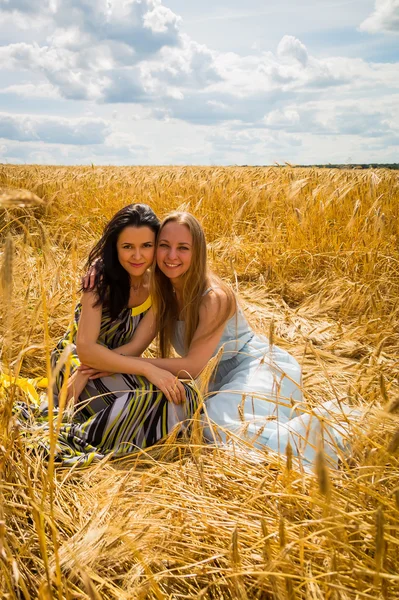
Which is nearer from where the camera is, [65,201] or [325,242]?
[325,242]

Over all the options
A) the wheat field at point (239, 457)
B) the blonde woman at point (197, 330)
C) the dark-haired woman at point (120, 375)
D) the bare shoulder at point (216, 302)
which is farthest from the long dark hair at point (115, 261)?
the bare shoulder at point (216, 302)

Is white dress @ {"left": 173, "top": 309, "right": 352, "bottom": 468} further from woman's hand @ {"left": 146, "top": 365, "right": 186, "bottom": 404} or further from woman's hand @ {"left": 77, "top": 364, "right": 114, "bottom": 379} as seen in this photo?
woman's hand @ {"left": 77, "top": 364, "right": 114, "bottom": 379}

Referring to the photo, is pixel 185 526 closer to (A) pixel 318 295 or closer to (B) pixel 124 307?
(B) pixel 124 307

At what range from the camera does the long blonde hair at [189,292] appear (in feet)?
6.93

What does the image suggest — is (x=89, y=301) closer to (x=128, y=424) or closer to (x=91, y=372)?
(x=91, y=372)

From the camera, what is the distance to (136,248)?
6.87ft

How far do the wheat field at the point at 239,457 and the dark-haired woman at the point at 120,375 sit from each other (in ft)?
0.44

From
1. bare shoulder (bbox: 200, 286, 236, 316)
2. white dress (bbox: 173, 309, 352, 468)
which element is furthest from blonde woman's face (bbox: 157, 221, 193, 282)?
white dress (bbox: 173, 309, 352, 468)

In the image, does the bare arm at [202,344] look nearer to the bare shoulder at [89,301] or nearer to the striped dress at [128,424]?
the striped dress at [128,424]

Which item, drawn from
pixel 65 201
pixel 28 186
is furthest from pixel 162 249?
pixel 28 186

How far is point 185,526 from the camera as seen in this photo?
105 cm

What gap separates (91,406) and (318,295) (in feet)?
6.00

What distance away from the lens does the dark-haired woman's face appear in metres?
2.08

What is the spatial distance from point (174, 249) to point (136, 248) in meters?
0.16
